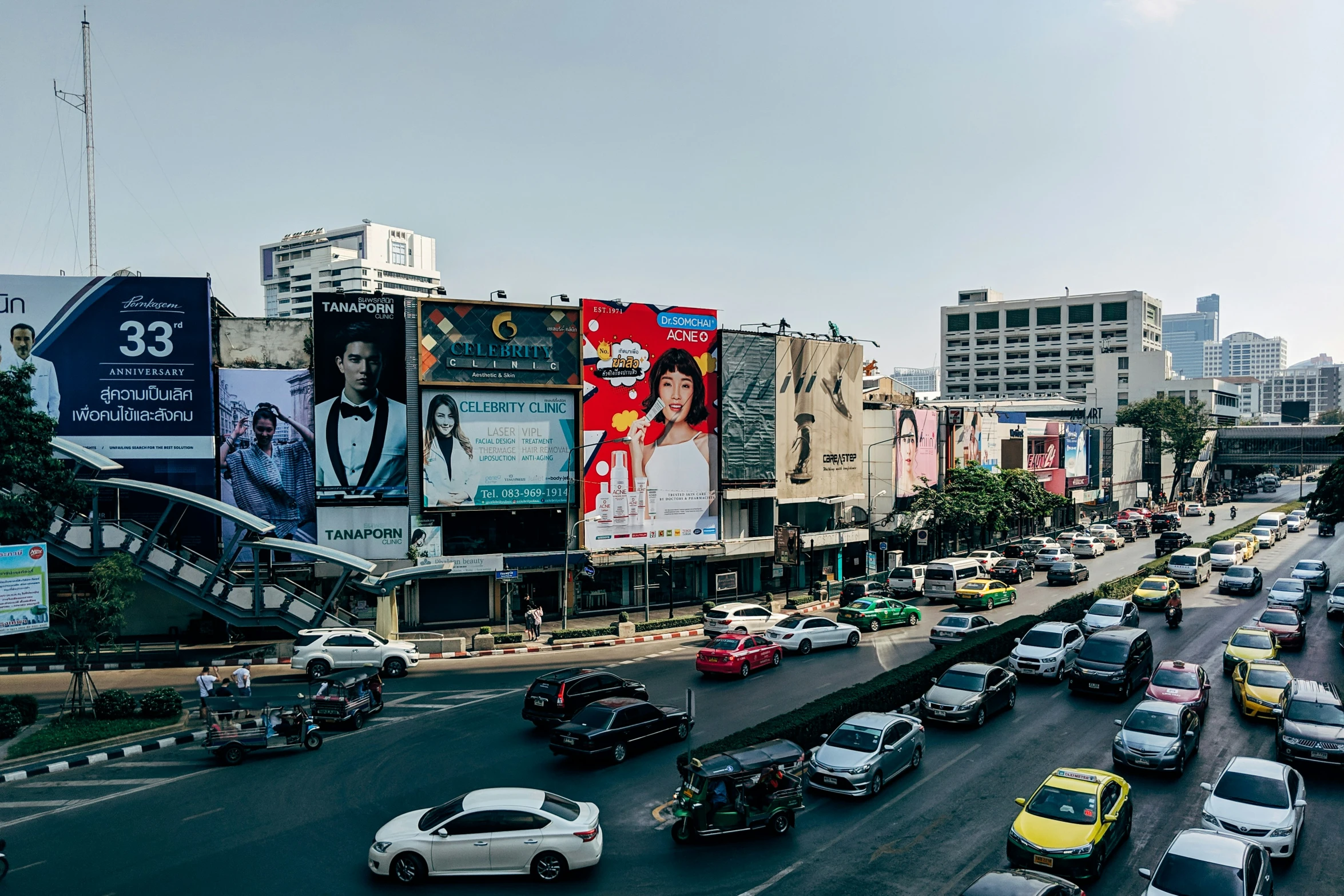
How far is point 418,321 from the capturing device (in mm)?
42656

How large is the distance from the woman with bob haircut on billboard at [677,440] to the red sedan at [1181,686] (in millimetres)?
26146

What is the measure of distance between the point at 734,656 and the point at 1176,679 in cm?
1433

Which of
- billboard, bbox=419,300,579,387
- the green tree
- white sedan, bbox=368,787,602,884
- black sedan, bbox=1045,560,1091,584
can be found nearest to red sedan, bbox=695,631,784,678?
white sedan, bbox=368,787,602,884

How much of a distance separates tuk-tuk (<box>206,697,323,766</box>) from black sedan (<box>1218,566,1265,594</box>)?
48898 mm

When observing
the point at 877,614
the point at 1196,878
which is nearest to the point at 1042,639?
the point at 877,614

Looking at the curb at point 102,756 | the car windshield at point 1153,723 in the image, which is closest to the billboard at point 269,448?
the curb at point 102,756

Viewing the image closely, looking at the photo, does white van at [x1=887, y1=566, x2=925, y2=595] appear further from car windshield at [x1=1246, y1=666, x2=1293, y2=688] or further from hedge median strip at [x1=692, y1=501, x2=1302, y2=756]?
car windshield at [x1=1246, y1=666, x2=1293, y2=688]

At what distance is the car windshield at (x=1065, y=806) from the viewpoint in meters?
17.6

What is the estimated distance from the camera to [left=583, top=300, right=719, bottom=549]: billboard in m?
47.0

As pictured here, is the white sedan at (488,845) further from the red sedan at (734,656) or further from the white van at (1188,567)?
the white van at (1188,567)

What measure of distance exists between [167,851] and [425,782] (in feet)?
19.2

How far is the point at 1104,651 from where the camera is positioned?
30531 millimetres

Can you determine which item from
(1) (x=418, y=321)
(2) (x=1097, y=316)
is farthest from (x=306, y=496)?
(2) (x=1097, y=316)

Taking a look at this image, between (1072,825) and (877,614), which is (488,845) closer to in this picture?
(1072,825)
